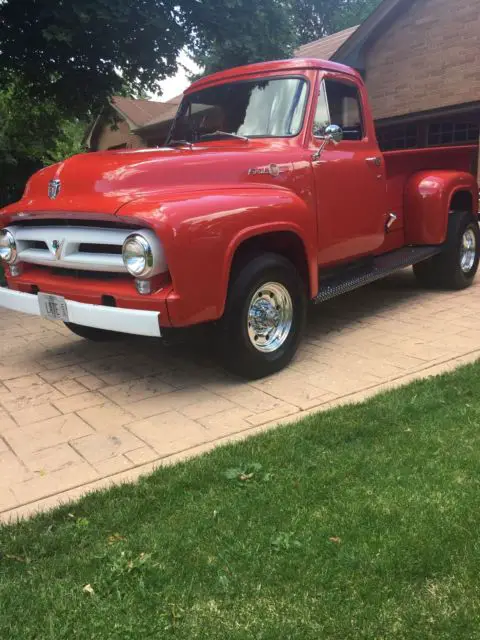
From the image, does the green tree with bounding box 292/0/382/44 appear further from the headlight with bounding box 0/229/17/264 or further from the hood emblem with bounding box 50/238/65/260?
the hood emblem with bounding box 50/238/65/260

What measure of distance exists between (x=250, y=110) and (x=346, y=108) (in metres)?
1.03

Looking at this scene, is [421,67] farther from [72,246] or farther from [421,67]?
[72,246]

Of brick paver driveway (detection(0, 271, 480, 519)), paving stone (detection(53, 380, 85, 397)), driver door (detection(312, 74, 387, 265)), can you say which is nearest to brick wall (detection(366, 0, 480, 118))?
driver door (detection(312, 74, 387, 265))

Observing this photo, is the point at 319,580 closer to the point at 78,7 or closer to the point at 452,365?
the point at 452,365

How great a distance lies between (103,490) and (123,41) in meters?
9.81

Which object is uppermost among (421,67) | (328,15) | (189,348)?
(328,15)

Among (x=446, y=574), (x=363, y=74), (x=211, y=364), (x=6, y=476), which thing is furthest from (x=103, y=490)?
(x=363, y=74)

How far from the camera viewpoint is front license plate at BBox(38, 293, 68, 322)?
4.16 m

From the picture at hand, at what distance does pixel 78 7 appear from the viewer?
900cm

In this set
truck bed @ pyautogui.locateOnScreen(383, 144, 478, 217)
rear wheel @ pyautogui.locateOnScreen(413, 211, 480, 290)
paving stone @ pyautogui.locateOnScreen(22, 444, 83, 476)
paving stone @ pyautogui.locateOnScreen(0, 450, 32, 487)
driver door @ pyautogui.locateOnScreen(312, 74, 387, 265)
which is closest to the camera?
paving stone @ pyautogui.locateOnScreen(0, 450, 32, 487)

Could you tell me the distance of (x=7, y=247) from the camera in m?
4.71

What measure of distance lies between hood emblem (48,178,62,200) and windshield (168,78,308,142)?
4.97 ft

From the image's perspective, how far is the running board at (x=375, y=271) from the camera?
519 cm

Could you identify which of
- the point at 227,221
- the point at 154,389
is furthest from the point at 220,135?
the point at 154,389
